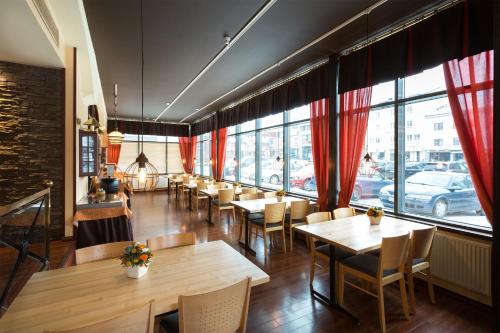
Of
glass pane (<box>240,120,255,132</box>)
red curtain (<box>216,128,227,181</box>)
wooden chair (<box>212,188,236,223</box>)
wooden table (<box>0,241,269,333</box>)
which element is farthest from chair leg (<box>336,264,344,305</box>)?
red curtain (<box>216,128,227,181</box>)

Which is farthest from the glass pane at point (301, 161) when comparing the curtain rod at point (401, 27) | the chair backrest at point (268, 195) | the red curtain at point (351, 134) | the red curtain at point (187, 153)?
the red curtain at point (187, 153)

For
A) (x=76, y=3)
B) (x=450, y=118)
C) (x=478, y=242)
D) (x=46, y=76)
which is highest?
(x=76, y=3)

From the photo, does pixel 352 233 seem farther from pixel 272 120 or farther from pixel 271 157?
pixel 272 120

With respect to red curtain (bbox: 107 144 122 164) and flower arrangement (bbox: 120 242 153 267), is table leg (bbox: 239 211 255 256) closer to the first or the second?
flower arrangement (bbox: 120 242 153 267)

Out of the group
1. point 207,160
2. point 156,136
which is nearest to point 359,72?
point 207,160

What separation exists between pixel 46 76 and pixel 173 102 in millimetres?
4329

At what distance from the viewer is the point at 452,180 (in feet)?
9.68

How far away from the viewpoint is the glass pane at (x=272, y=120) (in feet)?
19.2

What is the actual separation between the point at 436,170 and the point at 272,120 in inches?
148

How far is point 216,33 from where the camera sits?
3395 mm

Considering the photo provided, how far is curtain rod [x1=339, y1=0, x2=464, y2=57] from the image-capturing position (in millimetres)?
2713

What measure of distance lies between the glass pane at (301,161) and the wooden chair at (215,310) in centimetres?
377

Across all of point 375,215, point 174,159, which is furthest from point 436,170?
point 174,159

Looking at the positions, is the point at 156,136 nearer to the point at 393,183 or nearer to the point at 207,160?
the point at 207,160
